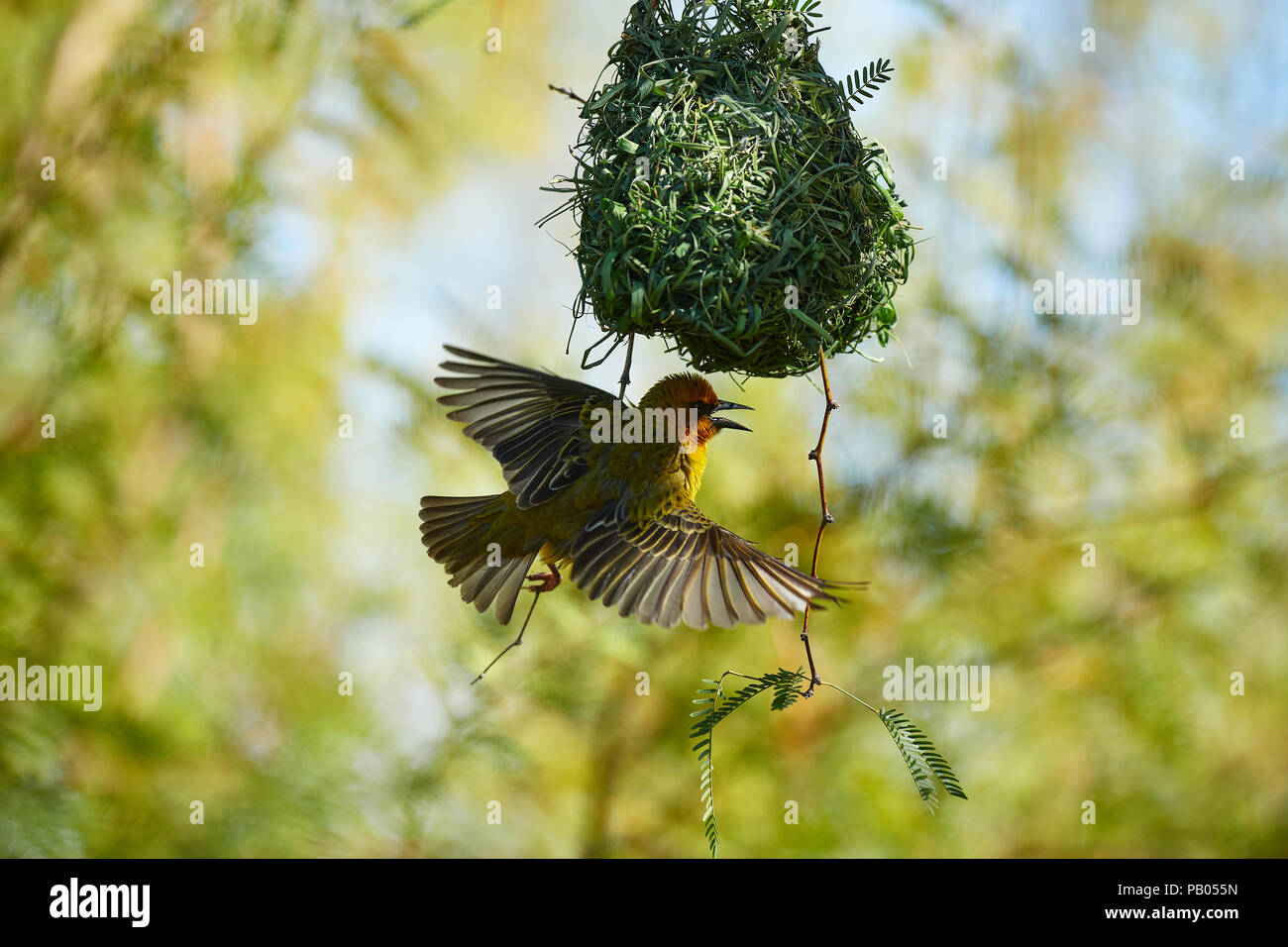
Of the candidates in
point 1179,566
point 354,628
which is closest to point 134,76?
point 354,628

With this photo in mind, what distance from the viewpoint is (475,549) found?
2.68 meters

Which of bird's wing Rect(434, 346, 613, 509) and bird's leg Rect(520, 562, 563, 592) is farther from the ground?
bird's wing Rect(434, 346, 613, 509)

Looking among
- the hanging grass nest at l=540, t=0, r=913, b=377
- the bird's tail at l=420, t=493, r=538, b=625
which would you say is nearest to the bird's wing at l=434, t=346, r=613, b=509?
the bird's tail at l=420, t=493, r=538, b=625

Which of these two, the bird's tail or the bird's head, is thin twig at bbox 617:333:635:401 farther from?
the bird's tail

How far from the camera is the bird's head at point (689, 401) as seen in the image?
250cm

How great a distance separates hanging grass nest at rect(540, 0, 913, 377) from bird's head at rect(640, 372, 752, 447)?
2.8 inches

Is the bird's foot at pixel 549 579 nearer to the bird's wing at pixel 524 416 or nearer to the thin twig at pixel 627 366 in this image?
the bird's wing at pixel 524 416

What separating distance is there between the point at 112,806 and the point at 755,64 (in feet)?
14.5

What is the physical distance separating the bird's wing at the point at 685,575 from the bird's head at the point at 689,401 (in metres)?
0.21

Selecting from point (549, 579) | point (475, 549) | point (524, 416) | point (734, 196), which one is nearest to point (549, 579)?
point (549, 579)

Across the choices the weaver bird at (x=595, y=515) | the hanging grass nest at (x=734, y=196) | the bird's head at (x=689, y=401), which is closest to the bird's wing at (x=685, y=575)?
the weaver bird at (x=595, y=515)

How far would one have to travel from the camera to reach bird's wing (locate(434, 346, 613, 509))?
2.60m

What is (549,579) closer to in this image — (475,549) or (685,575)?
(475,549)

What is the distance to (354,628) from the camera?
5.21 m
